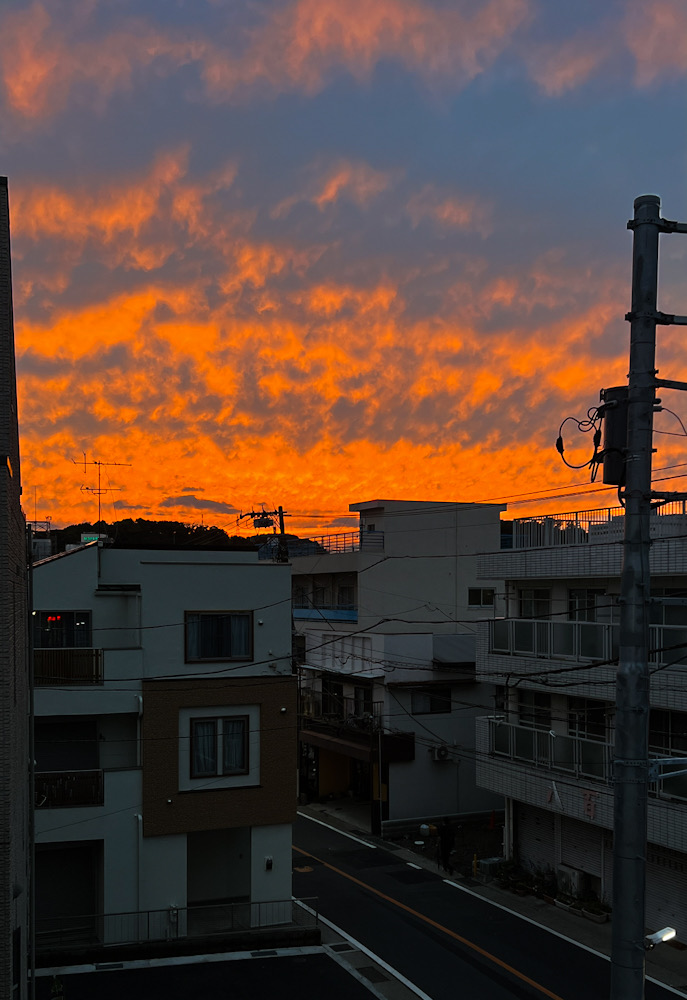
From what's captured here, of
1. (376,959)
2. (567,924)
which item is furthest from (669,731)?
(376,959)

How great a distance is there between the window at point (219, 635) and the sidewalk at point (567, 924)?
10.3 m

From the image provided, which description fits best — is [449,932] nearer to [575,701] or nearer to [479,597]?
[575,701]

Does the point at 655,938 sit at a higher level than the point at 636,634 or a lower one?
lower

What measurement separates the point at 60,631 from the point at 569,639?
45.8 ft

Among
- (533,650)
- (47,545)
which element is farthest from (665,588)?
(47,545)

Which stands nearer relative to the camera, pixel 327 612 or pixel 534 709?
pixel 534 709

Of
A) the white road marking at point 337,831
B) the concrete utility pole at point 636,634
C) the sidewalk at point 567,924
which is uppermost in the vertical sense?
the concrete utility pole at point 636,634

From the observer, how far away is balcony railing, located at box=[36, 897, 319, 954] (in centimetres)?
2192

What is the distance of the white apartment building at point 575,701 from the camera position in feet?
71.3

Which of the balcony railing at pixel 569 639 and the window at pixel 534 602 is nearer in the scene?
the balcony railing at pixel 569 639

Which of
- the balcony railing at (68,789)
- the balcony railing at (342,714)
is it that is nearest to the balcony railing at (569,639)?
the balcony railing at (342,714)

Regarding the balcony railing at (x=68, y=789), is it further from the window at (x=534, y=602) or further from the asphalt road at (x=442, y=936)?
the window at (x=534, y=602)

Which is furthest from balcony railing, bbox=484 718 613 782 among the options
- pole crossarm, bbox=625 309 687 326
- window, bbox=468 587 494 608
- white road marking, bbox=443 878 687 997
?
pole crossarm, bbox=625 309 687 326

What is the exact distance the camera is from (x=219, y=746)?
23.5 meters
